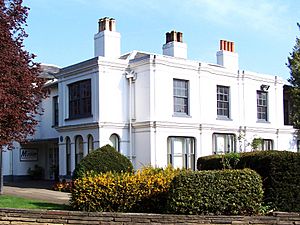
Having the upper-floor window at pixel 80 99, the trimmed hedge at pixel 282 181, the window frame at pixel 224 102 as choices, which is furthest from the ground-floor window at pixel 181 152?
the trimmed hedge at pixel 282 181

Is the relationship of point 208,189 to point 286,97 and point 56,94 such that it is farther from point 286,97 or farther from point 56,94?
point 286,97

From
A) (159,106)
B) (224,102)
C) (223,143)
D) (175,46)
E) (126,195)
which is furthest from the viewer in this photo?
(175,46)

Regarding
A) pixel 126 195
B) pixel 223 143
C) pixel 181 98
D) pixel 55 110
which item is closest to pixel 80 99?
pixel 181 98

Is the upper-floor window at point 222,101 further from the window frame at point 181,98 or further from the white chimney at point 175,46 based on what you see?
the white chimney at point 175,46

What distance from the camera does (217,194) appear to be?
1210 centimetres

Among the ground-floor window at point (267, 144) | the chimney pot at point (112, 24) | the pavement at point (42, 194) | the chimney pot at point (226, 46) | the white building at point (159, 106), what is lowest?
the pavement at point (42, 194)

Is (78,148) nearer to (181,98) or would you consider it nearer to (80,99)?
(80,99)

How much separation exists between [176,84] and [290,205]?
14.9m

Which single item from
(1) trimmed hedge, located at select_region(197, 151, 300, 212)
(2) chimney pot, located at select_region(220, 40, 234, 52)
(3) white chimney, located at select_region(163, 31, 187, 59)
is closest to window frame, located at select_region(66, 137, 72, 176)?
(3) white chimney, located at select_region(163, 31, 187, 59)

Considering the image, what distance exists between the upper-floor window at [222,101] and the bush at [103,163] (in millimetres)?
10439

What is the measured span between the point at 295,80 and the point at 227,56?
5.03m

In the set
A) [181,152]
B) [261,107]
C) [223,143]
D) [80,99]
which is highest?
[80,99]

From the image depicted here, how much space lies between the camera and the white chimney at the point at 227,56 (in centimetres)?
3309

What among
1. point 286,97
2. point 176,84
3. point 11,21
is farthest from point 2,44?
point 286,97
